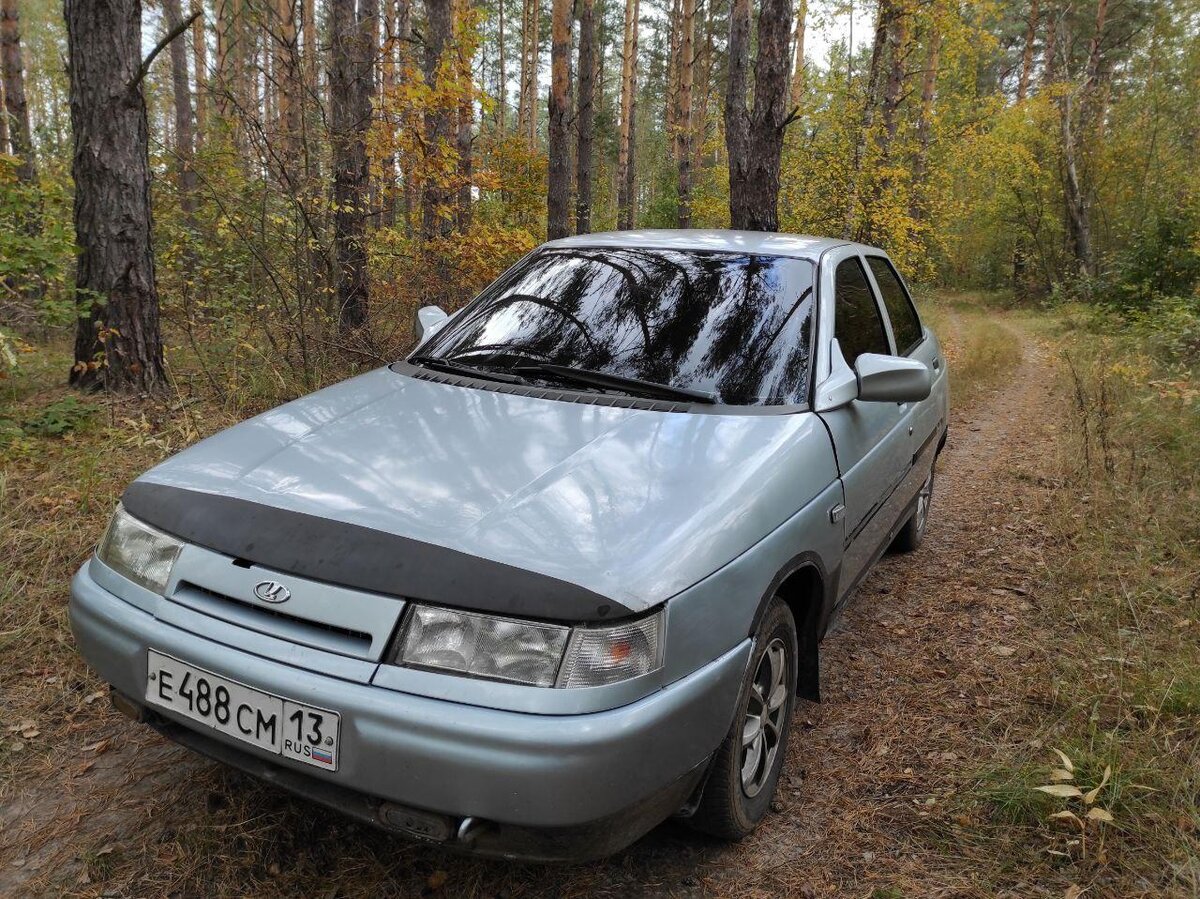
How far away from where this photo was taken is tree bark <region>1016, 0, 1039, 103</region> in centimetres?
2586

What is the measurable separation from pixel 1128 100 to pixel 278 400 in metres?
20.6

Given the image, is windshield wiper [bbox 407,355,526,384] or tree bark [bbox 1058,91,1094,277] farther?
tree bark [bbox 1058,91,1094,277]

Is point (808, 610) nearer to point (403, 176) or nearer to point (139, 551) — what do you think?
point (139, 551)

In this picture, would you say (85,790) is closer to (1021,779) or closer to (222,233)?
(1021,779)

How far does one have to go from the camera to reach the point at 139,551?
6.48 ft

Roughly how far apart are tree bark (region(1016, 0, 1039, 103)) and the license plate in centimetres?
2815

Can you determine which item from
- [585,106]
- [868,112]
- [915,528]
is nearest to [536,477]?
[915,528]

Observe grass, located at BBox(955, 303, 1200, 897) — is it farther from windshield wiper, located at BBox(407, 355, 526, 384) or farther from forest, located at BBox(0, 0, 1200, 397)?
forest, located at BBox(0, 0, 1200, 397)

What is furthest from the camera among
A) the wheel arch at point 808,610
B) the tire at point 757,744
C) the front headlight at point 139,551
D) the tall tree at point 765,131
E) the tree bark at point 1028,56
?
the tree bark at point 1028,56

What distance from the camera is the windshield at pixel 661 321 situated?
2648 millimetres

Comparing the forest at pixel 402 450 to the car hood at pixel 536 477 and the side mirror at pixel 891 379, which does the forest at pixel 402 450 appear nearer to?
the car hood at pixel 536 477

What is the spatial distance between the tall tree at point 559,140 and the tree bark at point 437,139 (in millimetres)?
1981

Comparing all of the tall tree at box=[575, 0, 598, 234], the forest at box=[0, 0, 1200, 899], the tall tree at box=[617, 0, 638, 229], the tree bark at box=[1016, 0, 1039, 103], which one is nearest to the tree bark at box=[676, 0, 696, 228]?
the tall tree at box=[575, 0, 598, 234]

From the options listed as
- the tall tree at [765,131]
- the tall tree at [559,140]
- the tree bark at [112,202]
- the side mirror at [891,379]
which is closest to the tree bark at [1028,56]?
the tall tree at [559,140]
